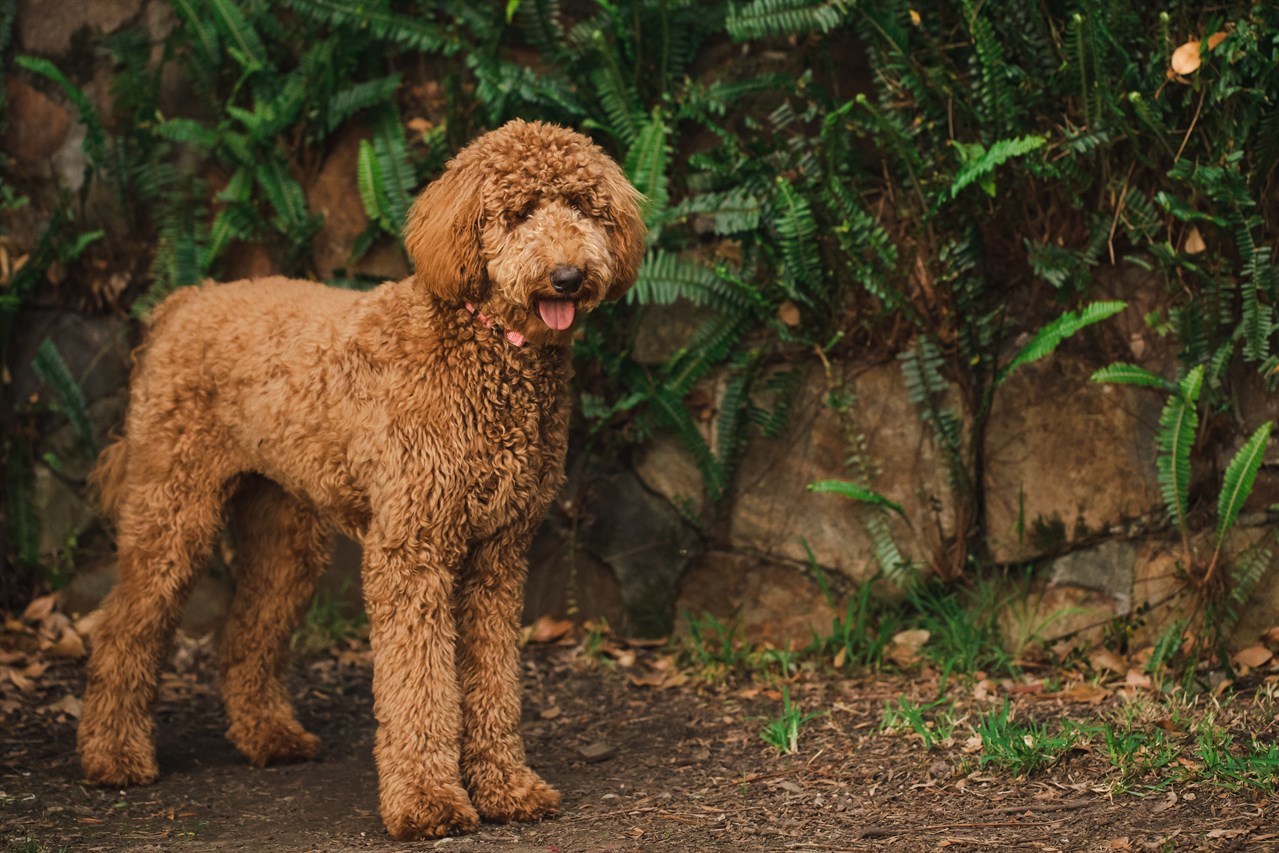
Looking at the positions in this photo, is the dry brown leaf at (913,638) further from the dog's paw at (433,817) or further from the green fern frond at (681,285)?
the dog's paw at (433,817)

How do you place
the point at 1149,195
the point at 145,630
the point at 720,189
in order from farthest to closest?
the point at 720,189
the point at 1149,195
the point at 145,630

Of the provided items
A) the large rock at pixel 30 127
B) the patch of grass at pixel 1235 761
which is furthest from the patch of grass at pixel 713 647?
the large rock at pixel 30 127

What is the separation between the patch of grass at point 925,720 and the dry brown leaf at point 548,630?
1569mm

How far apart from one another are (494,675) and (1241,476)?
99.5 inches

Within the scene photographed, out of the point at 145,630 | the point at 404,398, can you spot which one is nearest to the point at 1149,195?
the point at 404,398

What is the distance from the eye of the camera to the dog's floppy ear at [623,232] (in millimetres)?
3777

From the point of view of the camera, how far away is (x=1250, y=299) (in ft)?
15.0

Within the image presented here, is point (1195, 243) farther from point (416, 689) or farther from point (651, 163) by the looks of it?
point (416, 689)

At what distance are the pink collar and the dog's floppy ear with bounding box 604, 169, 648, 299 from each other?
0.28m

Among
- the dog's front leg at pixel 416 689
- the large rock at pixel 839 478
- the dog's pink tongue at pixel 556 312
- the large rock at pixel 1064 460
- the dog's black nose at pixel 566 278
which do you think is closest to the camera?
the dog's black nose at pixel 566 278

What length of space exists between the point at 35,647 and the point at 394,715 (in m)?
2.70

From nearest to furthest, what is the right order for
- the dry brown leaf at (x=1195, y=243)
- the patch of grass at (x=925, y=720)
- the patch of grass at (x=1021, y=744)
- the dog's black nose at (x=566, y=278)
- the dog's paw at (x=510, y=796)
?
the dog's black nose at (x=566, y=278), the dog's paw at (x=510, y=796), the patch of grass at (x=1021, y=744), the patch of grass at (x=925, y=720), the dry brown leaf at (x=1195, y=243)

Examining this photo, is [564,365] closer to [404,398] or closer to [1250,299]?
[404,398]

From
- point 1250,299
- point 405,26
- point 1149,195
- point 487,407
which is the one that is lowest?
point 487,407
